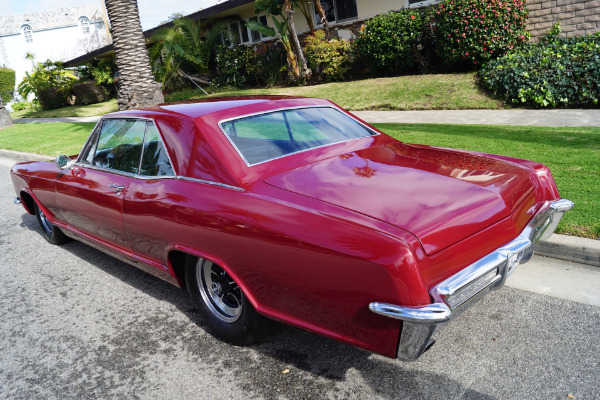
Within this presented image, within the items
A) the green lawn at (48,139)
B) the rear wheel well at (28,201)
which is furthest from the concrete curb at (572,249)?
the green lawn at (48,139)

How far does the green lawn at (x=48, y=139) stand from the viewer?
12.0 meters

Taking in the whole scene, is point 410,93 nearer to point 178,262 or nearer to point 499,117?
point 499,117

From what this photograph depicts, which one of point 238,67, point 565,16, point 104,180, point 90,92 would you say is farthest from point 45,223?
point 90,92

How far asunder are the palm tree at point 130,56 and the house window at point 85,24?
176 ft

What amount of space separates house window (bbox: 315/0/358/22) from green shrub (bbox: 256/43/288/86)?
7.10 ft

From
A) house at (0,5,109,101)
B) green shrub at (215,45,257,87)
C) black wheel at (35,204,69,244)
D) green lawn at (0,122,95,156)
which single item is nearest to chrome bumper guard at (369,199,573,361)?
black wheel at (35,204,69,244)

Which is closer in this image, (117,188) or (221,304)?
(221,304)

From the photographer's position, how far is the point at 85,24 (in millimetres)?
58094

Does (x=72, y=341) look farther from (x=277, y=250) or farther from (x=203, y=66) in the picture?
(x=203, y=66)

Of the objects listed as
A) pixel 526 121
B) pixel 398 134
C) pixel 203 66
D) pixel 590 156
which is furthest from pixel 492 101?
pixel 203 66

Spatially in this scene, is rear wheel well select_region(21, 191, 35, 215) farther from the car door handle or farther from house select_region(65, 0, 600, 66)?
house select_region(65, 0, 600, 66)

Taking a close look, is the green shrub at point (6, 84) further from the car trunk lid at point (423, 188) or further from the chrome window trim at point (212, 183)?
the car trunk lid at point (423, 188)

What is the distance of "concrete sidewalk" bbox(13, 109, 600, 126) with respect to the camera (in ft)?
27.9

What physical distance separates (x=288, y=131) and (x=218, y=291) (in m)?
1.23
